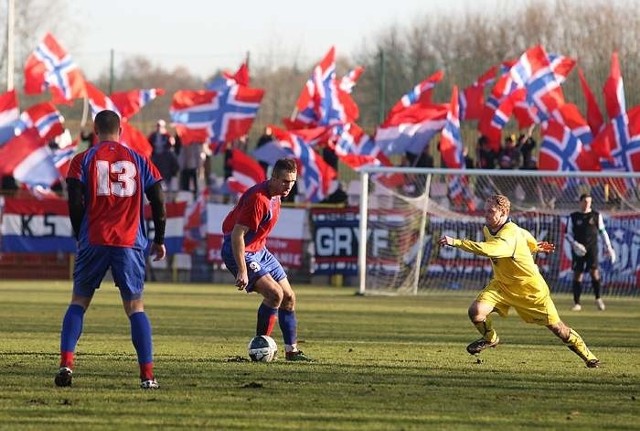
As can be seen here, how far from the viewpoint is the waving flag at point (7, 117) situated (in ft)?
98.0

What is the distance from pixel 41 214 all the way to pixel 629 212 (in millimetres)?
12531

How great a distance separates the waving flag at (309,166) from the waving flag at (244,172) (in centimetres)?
73

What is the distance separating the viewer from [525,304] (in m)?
13.1

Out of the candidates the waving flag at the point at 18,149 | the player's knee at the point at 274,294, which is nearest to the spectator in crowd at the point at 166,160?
the waving flag at the point at 18,149

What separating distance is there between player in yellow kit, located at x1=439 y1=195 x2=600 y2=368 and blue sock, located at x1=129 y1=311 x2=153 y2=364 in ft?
12.0

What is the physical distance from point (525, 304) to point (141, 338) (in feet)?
13.9

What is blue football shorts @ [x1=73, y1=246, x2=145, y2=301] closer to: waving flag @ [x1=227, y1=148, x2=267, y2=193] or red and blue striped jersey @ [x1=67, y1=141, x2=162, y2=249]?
red and blue striped jersey @ [x1=67, y1=141, x2=162, y2=249]

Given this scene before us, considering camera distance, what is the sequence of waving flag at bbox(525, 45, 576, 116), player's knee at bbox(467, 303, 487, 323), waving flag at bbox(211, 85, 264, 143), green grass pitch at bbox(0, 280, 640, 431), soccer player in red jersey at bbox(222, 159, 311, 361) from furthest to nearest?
1. waving flag at bbox(211, 85, 264, 143)
2. waving flag at bbox(525, 45, 576, 116)
3. player's knee at bbox(467, 303, 487, 323)
4. soccer player in red jersey at bbox(222, 159, 311, 361)
5. green grass pitch at bbox(0, 280, 640, 431)

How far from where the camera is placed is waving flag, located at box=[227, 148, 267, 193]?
29.6 m

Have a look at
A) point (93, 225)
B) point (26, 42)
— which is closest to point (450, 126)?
point (93, 225)

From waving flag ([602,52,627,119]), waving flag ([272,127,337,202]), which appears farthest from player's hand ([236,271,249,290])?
waving flag ([602,52,627,119])

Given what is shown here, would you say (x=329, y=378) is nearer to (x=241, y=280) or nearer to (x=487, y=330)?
(x=241, y=280)

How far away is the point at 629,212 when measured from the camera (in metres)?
27.0

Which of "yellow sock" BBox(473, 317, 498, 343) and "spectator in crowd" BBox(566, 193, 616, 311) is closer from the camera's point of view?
"yellow sock" BBox(473, 317, 498, 343)
